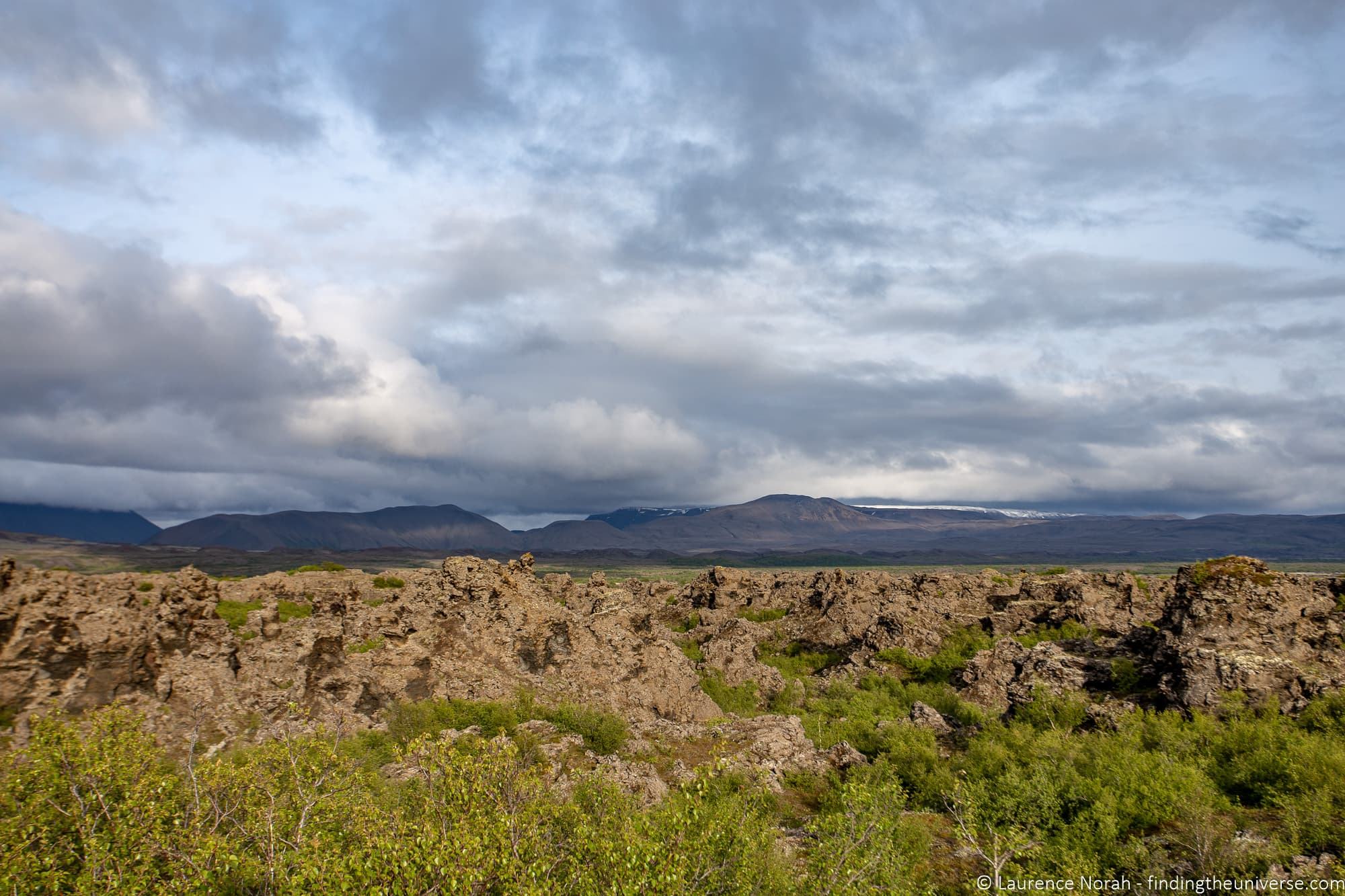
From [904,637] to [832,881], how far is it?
2835 cm

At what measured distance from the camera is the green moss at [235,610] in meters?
32.3

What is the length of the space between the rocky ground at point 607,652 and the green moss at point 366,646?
0.19 meters

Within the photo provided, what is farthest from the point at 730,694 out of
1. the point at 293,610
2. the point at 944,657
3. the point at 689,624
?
the point at 293,610

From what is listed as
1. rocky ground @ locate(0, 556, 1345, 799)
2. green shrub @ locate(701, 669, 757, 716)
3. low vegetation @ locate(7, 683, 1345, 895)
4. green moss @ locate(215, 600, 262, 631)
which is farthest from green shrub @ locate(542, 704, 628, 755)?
green moss @ locate(215, 600, 262, 631)

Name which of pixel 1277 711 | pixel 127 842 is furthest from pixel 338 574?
pixel 1277 711

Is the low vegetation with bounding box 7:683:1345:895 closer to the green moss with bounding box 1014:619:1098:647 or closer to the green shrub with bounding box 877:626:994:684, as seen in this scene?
the green shrub with bounding box 877:626:994:684

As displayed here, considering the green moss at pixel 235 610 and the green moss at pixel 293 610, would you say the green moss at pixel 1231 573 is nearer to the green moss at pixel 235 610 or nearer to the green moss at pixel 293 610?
the green moss at pixel 293 610

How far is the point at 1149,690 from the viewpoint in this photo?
26016mm

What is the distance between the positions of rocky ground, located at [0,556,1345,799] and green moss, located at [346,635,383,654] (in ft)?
0.63

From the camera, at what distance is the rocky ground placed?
23.4m

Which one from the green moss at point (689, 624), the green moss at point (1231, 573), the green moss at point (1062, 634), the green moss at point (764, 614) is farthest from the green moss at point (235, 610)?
the green moss at point (1231, 573)

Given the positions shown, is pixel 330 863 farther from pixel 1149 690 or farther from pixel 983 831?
pixel 1149 690

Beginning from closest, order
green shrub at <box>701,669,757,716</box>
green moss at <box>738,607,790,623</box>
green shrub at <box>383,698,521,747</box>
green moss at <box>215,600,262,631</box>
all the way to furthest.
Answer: green shrub at <box>383,698,521,747</box>, green shrub at <box>701,669,757,716</box>, green moss at <box>215,600,262,631</box>, green moss at <box>738,607,790,623</box>

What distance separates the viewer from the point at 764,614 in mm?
51156
